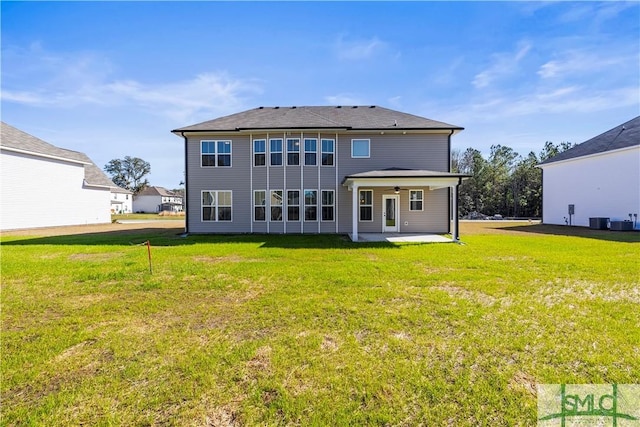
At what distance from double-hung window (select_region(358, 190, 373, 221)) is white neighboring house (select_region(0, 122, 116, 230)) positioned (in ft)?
71.2

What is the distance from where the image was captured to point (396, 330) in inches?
160

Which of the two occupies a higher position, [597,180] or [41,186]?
[597,180]

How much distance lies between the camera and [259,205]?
1669 centimetres

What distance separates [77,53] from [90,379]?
13.7 m

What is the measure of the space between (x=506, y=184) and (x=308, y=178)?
116 feet

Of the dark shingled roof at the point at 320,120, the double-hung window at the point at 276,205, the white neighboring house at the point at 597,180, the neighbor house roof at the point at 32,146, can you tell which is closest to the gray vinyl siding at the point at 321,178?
the double-hung window at the point at 276,205

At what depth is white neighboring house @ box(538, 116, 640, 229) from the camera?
17641 millimetres

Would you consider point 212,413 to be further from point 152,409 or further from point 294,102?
point 294,102

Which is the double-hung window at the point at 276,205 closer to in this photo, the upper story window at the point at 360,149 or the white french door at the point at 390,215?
the upper story window at the point at 360,149

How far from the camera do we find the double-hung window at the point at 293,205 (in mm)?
16547

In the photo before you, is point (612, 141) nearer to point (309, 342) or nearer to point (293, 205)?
point (293, 205)

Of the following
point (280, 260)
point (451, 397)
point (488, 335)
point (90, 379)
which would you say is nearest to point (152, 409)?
point (90, 379)

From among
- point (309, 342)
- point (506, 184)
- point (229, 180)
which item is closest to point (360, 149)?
point (229, 180)

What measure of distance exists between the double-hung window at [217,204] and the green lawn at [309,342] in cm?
922
